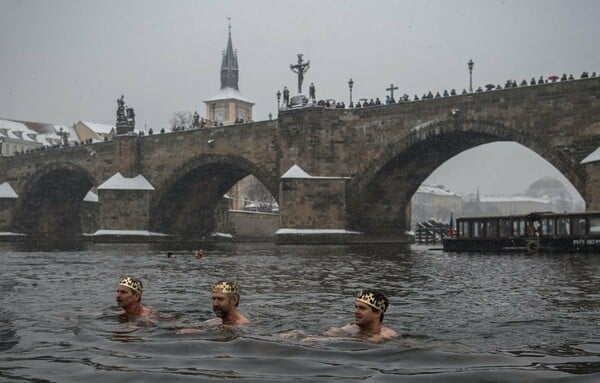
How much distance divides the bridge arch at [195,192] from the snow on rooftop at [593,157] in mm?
18901

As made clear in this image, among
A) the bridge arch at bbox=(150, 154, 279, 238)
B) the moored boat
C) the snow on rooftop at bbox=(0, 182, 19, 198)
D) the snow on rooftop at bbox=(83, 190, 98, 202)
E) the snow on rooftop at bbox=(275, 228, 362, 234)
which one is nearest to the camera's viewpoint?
the moored boat

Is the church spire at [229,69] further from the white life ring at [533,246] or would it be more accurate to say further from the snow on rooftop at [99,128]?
the white life ring at [533,246]

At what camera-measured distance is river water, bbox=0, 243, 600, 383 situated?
588 centimetres

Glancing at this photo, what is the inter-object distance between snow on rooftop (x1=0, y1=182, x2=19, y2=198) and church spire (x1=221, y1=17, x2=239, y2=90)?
53.3m

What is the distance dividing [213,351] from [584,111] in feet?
87.7

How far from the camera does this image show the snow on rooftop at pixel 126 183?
156 ft

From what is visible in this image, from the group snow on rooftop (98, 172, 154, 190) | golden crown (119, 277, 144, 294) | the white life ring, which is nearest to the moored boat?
the white life ring

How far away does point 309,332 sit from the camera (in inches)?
326

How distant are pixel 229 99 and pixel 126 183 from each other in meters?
60.3

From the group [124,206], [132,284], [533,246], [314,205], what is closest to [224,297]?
[132,284]

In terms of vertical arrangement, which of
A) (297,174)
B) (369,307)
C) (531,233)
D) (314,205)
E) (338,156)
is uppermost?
(338,156)

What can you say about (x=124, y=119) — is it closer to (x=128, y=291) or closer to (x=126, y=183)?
(x=126, y=183)

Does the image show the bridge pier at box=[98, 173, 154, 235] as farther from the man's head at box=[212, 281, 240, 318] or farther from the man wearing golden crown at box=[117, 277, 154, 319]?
the man's head at box=[212, 281, 240, 318]

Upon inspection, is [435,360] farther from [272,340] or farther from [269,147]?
[269,147]
